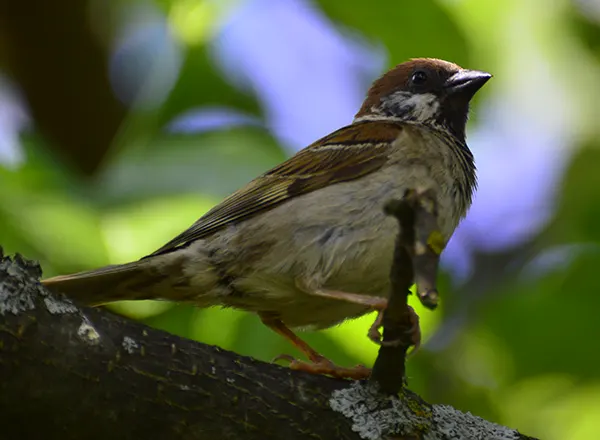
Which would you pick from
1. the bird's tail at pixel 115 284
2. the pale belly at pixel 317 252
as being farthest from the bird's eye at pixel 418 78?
the bird's tail at pixel 115 284

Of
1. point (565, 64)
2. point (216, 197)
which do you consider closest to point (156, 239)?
point (216, 197)

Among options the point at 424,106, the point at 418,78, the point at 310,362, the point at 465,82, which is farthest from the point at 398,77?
the point at 310,362

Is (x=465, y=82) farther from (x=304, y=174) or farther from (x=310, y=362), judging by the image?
(x=310, y=362)

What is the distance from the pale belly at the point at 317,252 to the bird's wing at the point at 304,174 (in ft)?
0.23

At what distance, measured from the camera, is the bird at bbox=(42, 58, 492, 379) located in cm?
362

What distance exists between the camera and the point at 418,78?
4.75 meters

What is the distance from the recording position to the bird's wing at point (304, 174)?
389 cm

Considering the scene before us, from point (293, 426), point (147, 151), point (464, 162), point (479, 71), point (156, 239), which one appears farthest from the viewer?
point (479, 71)

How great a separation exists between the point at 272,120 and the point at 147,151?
2.87ft

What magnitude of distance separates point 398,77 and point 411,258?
271cm

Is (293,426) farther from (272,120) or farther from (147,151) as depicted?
(272,120)

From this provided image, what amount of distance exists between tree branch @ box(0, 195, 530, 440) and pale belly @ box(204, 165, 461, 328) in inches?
30.9

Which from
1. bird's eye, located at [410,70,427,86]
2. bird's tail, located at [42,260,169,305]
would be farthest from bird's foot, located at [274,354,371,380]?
bird's eye, located at [410,70,427,86]

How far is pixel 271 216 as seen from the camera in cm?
388
